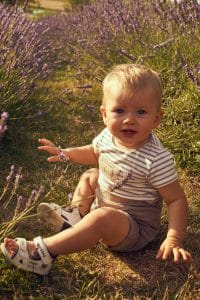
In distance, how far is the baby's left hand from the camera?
6.41 feet

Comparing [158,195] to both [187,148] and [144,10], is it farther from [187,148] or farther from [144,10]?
[144,10]

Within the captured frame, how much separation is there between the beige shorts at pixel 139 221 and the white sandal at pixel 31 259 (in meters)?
0.37

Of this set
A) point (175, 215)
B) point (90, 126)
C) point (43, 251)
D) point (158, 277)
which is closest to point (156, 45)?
point (90, 126)

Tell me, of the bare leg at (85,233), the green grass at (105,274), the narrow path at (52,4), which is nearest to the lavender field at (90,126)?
the green grass at (105,274)

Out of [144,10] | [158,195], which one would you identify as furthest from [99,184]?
[144,10]

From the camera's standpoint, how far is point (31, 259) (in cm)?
204

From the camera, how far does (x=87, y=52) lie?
484 cm

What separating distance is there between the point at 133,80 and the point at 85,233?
0.68 metres

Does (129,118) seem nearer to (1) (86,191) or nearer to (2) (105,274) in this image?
(1) (86,191)

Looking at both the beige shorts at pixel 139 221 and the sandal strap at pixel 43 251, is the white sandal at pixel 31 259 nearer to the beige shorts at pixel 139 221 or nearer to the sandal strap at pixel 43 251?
the sandal strap at pixel 43 251

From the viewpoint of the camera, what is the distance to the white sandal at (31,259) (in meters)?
2.02

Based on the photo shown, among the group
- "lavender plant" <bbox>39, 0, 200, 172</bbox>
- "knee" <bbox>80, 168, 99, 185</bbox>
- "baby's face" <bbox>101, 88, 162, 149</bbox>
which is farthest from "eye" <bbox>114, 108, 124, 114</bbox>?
"lavender plant" <bbox>39, 0, 200, 172</bbox>

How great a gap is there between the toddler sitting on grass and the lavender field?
0.09 metres

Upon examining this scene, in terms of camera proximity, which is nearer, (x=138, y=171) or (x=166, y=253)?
(x=166, y=253)
